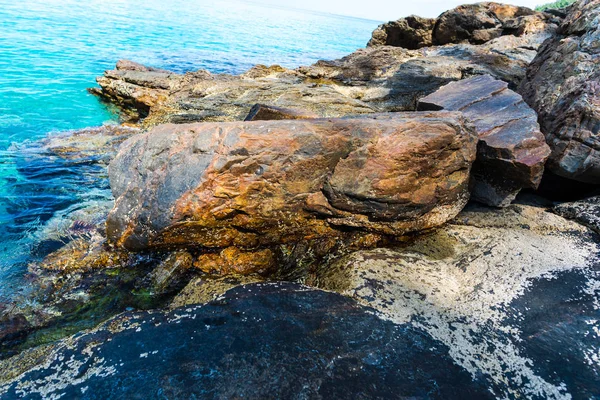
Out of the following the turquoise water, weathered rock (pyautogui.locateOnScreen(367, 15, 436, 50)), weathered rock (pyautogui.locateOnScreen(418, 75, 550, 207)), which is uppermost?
weathered rock (pyautogui.locateOnScreen(367, 15, 436, 50))

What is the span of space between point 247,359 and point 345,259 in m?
1.54

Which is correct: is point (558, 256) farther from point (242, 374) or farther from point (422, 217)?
point (242, 374)

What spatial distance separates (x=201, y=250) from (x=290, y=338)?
62.8 inches

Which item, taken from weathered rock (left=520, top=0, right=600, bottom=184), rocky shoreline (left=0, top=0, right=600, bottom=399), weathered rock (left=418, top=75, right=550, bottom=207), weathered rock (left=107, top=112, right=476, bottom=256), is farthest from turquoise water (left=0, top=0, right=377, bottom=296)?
weathered rock (left=520, top=0, right=600, bottom=184)

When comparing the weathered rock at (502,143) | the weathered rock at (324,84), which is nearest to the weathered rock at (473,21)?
the weathered rock at (324,84)

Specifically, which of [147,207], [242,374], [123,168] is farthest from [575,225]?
[123,168]

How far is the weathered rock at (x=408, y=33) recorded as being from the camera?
19.2m

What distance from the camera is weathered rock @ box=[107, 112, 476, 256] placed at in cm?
338

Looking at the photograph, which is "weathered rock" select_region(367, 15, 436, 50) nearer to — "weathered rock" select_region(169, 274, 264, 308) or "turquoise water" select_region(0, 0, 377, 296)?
"turquoise water" select_region(0, 0, 377, 296)

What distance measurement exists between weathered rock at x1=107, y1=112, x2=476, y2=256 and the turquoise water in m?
1.63

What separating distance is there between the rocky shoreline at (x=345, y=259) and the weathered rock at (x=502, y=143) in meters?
0.02

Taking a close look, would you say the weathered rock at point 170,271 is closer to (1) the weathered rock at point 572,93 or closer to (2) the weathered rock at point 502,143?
(2) the weathered rock at point 502,143

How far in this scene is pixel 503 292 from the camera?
3.02 meters

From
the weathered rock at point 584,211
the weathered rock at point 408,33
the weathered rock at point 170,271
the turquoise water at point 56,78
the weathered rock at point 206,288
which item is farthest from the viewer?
the weathered rock at point 408,33
